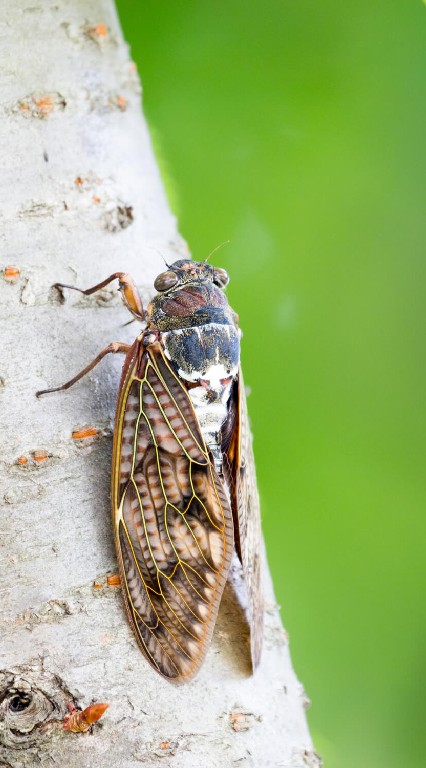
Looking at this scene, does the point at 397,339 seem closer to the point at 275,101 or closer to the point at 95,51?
the point at 275,101

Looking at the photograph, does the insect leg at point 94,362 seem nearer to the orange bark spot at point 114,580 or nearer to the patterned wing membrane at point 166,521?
the patterned wing membrane at point 166,521

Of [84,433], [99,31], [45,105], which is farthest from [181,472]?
[99,31]

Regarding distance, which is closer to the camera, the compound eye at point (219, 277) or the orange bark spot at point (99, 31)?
the orange bark spot at point (99, 31)

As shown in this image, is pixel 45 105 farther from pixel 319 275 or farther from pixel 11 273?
pixel 319 275

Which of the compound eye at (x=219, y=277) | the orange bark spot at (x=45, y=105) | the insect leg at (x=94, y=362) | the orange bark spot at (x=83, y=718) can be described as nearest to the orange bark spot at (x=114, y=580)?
the orange bark spot at (x=83, y=718)

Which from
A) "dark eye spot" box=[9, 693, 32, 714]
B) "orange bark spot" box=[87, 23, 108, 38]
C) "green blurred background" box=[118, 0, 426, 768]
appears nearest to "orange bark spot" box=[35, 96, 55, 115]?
"orange bark spot" box=[87, 23, 108, 38]

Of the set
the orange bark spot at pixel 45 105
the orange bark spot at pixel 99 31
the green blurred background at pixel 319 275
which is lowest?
the green blurred background at pixel 319 275

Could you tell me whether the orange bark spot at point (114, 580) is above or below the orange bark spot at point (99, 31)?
below

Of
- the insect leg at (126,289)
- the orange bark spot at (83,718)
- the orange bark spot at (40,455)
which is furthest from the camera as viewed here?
the insect leg at (126,289)

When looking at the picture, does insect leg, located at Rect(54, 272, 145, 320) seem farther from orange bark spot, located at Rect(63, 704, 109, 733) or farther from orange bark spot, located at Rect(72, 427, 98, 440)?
orange bark spot, located at Rect(63, 704, 109, 733)
